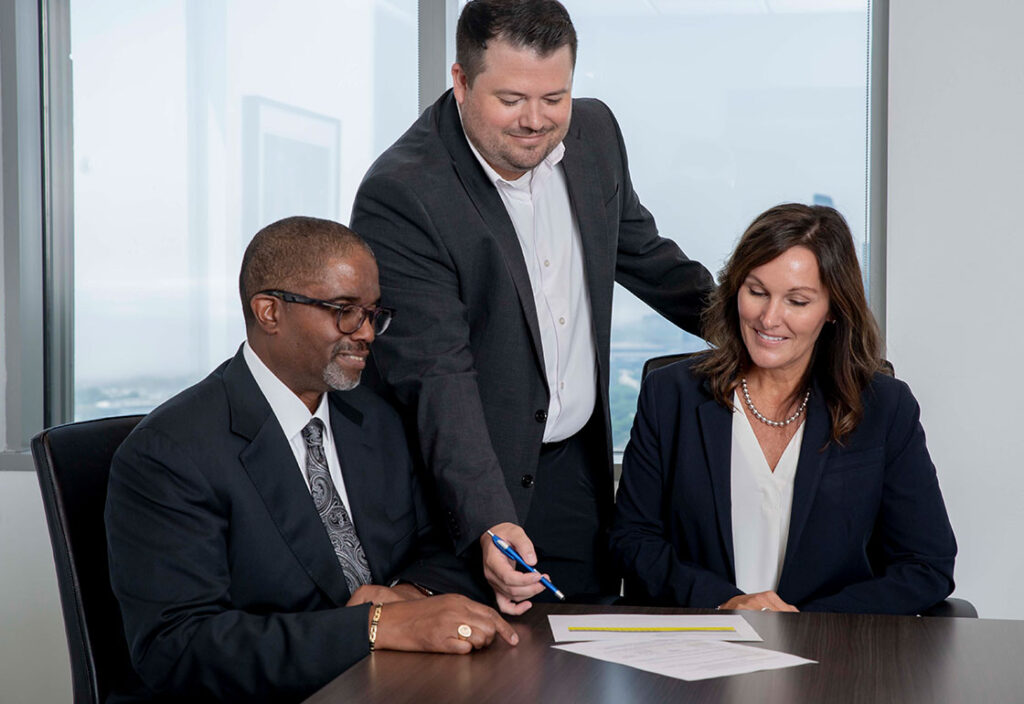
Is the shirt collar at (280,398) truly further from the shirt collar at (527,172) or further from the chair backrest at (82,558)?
the shirt collar at (527,172)

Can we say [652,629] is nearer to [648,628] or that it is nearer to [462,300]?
[648,628]

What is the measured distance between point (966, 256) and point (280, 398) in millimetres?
1910

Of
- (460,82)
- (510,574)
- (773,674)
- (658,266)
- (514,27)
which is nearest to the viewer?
(773,674)

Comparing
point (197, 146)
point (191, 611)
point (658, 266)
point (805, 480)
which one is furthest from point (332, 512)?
point (197, 146)

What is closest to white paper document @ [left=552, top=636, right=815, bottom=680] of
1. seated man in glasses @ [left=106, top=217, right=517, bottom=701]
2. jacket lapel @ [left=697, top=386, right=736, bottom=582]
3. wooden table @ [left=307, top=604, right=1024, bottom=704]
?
wooden table @ [left=307, top=604, right=1024, bottom=704]

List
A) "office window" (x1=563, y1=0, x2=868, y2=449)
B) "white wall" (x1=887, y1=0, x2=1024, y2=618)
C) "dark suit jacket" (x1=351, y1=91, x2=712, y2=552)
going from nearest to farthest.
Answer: "dark suit jacket" (x1=351, y1=91, x2=712, y2=552) < "white wall" (x1=887, y1=0, x2=1024, y2=618) < "office window" (x1=563, y1=0, x2=868, y2=449)

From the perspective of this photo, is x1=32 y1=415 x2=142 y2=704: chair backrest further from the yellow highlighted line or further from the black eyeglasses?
the yellow highlighted line

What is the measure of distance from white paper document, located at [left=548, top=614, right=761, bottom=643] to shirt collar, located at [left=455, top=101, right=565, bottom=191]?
889 mm

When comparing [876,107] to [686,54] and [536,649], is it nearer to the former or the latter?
[686,54]

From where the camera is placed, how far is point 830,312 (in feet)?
7.04

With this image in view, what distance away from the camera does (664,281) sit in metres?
2.46

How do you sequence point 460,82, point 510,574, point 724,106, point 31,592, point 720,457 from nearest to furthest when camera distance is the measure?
point 510,574
point 460,82
point 720,457
point 724,106
point 31,592

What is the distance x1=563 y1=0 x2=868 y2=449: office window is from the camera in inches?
119

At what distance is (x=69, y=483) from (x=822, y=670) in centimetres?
122
